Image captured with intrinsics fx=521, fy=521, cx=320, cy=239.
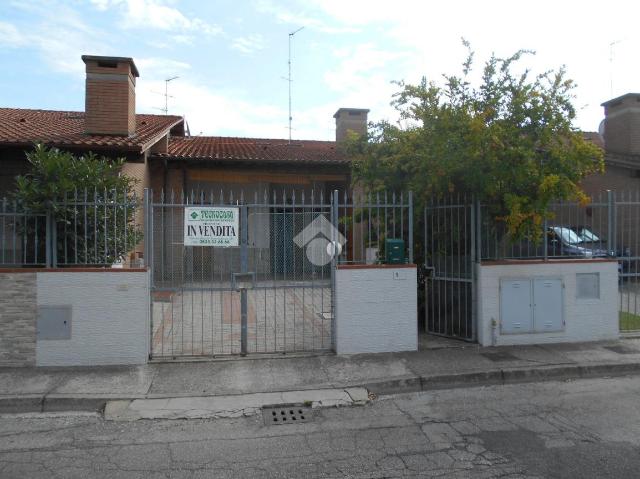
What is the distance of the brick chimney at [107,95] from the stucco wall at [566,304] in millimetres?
9199

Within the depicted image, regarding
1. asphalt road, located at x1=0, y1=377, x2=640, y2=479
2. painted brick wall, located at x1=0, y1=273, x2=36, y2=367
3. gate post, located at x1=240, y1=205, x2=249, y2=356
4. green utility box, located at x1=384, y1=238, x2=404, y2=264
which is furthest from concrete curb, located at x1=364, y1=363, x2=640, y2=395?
painted brick wall, located at x1=0, y1=273, x2=36, y2=367

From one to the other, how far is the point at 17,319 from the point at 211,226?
2.81 m

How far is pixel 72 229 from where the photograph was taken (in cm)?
Result: 710

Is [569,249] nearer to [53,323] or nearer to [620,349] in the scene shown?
[620,349]

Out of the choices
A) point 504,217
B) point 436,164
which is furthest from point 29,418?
point 504,217

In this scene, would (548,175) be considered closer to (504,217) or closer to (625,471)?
(504,217)

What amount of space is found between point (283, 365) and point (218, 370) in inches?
34.3

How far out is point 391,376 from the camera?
6570 millimetres

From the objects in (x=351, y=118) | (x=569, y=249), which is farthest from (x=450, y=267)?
(x=351, y=118)

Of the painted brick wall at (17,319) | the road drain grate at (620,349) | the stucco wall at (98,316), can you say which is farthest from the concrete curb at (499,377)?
the painted brick wall at (17,319)

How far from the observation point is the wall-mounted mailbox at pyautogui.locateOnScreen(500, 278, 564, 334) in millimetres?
8000

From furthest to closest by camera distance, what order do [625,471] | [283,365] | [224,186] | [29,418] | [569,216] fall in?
[224,186] < [569,216] < [283,365] < [29,418] < [625,471]

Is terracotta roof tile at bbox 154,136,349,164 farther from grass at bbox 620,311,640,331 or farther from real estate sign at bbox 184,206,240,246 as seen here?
grass at bbox 620,311,640,331

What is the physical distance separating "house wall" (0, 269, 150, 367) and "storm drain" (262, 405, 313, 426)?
237cm
